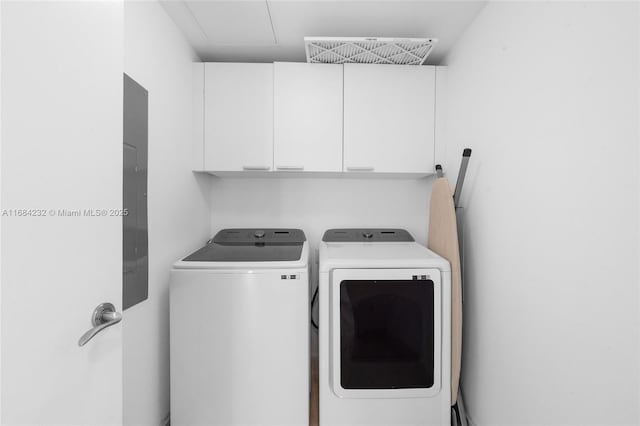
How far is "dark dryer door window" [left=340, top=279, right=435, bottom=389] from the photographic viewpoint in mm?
1499

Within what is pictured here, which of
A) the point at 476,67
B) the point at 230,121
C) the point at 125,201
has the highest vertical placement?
the point at 476,67

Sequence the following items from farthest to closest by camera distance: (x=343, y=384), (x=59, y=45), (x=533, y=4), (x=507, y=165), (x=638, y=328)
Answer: (x=343, y=384), (x=507, y=165), (x=533, y=4), (x=638, y=328), (x=59, y=45)

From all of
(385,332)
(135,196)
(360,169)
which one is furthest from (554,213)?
(135,196)

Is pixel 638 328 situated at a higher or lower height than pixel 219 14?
lower

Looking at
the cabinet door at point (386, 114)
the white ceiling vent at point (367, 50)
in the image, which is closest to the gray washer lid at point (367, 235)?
the cabinet door at point (386, 114)

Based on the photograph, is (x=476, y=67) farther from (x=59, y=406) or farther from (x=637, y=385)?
(x=59, y=406)

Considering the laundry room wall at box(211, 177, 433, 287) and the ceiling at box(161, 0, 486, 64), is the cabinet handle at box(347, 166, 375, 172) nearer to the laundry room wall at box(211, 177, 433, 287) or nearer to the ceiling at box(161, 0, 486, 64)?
the laundry room wall at box(211, 177, 433, 287)

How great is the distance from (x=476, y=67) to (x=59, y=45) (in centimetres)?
171

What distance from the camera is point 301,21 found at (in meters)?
1.60

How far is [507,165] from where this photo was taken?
130 centimetres

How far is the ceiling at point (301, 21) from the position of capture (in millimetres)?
1474

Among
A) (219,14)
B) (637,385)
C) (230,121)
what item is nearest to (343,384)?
(637,385)

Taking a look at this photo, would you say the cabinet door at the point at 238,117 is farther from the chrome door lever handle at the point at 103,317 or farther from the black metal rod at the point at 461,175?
the chrome door lever handle at the point at 103,317

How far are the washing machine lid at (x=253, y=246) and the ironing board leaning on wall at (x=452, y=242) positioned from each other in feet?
2.68
